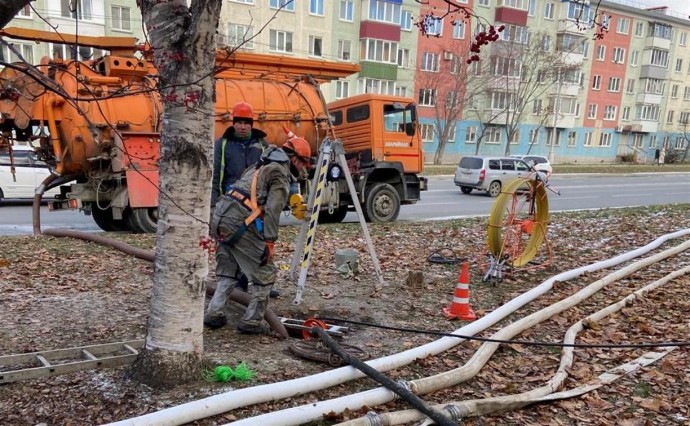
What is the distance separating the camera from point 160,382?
3395 millimetres

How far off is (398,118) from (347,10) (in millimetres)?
26720

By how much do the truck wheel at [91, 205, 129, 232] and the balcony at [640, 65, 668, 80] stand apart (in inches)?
2248

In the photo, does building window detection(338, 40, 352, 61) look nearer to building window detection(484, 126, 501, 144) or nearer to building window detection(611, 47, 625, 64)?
building window detection(484, 126, 501, 144)

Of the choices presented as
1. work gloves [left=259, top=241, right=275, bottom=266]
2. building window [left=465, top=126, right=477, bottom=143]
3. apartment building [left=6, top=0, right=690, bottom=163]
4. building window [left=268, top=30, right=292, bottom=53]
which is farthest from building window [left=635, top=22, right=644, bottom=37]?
work gloves [left=259, top=241, right=275, bottom=266]

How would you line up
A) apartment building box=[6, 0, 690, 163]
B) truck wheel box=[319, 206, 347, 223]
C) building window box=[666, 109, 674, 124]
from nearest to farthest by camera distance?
1. truck wheel box=[319, 206, 347, 223]
2. apartment building box=[6, 0, 690, 163]
3. building window box=[666, 109, 674, 124]

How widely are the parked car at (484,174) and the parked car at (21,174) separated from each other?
14860 millimetres

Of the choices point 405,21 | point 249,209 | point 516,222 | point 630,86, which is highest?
point 405,21

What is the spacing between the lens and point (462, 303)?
533 centimetres

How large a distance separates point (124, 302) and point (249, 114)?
88.0 inches

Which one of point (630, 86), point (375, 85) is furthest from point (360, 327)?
point (630, 86)

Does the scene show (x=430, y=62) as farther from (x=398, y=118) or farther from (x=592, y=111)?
(x=398, y=118)

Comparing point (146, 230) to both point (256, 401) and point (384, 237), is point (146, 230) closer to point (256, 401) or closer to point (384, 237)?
point (384, 237)

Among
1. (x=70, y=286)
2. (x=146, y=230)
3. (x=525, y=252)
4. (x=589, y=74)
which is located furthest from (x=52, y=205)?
(x=589, y=74)

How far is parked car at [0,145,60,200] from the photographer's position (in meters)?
14.4
